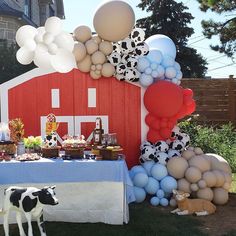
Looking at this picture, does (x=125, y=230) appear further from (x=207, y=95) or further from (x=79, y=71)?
(x=207, y=95)

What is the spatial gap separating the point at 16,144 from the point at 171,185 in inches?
87.3

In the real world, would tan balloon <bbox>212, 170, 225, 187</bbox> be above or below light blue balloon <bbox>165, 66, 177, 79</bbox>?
below

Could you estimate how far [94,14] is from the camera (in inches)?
256

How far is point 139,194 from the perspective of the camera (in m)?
6.32

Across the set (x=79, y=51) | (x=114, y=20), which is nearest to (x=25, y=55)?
(x=79, y=51)

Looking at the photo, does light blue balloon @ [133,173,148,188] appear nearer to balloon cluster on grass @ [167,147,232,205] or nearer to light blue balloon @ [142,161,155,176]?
light blue balloon @ [142,161,155,176]

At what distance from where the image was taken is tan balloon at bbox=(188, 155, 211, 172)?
6.37 meters

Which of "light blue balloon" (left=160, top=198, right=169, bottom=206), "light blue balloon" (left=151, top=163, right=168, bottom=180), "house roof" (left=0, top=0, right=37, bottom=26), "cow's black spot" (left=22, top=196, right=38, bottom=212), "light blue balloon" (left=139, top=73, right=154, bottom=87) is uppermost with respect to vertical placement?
"house roof" (left=0, top=0, right=37, bottom=26)

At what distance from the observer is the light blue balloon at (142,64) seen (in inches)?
257

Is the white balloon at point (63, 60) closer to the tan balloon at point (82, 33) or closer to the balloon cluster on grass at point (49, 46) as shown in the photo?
the balloon cluster on grass at point (49, 46)

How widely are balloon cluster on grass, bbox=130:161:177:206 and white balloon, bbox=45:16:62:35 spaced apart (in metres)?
2.26

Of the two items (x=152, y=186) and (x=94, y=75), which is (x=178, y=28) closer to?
(x=94, y=75)

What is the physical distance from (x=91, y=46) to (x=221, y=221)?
300cm

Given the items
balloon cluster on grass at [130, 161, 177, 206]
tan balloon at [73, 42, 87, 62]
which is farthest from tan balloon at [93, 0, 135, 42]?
balloon cluster on grass at [130, 161, 177, 206]
